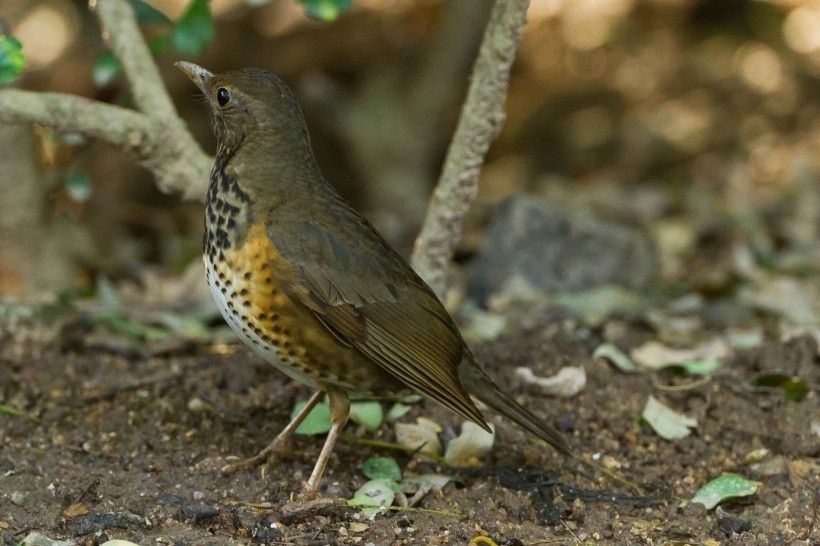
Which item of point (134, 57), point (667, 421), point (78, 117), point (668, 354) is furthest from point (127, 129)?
point (668, 354)

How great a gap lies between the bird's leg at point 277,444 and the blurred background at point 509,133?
6.26ft

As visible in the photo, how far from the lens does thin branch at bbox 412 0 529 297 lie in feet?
14.4

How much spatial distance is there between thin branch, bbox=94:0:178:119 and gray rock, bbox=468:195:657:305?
2.26m

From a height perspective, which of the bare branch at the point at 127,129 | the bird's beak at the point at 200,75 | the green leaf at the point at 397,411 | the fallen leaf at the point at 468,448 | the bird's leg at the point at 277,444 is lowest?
the fallen leaf at the point at 468,448

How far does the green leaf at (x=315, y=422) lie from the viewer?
4.39 meters

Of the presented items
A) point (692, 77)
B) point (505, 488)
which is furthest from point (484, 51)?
point (692, 77)

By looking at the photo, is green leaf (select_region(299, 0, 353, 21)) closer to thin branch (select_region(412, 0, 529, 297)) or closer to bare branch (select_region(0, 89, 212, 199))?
thin branch (select_region(412, 0, 529, 297))

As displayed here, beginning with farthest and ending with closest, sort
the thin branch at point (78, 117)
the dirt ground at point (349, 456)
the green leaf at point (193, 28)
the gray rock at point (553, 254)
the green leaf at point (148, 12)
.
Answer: the gray rock at point (553, 254), the green leaf at point (148, 12), the green leaf at point (193, 28), the thin branch at point (78, 117), the dirt ground at point (349, 456)

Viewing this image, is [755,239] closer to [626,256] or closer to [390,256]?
[626,256]

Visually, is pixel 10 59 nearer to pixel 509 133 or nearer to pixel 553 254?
pixel 553 254

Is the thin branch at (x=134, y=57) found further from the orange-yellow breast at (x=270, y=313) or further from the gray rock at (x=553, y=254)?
the gray rock at (x=553, y=254)

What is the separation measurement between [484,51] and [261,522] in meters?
2.11

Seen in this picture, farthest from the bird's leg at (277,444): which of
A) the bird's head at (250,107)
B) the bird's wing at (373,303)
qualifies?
the bird's head at (250,107)

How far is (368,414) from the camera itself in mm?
4539
